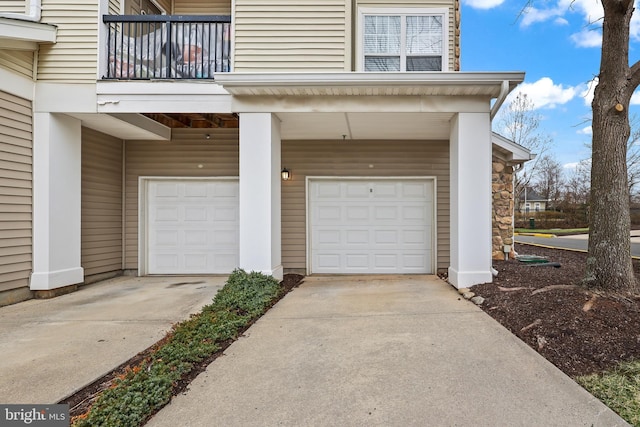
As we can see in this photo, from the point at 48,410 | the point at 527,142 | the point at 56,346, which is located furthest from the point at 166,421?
the point at 527,142

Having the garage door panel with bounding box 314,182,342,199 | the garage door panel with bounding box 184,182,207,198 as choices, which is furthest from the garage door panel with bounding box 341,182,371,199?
the garage door panel with bounding box 184,182,207,198

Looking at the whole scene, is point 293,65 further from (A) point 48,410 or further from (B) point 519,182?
(B) point 519,182

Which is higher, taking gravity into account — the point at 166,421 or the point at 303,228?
the point at 303,228

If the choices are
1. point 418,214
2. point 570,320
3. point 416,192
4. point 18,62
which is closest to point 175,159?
point 18,62

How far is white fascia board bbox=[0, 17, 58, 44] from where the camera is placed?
4.37 meters

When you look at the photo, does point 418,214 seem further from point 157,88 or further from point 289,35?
point 157,88

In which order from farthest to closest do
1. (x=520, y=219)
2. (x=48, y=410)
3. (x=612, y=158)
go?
(x=520, y=219) < (x=612, y=158) < (x=48, y=410)

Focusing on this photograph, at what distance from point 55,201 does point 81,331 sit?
2546 millimetres

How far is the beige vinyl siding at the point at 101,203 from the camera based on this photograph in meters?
5.84

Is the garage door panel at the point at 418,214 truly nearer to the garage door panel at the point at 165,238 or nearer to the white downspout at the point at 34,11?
the garage door panel at the point at 165,238

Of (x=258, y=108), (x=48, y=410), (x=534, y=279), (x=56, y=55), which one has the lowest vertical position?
(x=48, y=410)

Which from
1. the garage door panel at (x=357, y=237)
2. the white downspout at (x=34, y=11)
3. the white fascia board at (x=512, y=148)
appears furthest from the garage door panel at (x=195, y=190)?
the white fascia board at (x=512, y=148)

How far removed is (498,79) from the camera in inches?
178

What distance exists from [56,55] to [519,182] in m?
21.4
